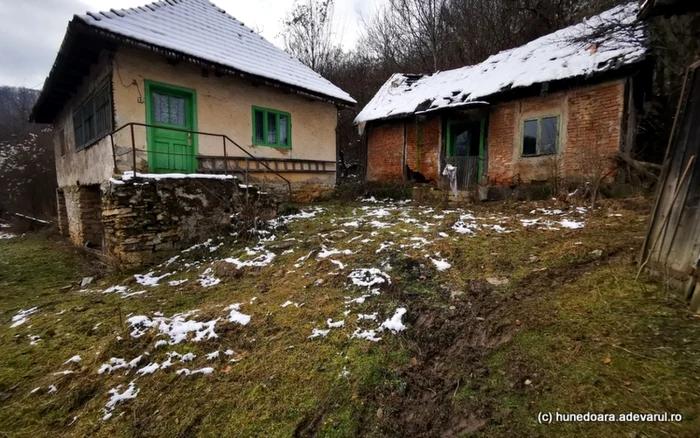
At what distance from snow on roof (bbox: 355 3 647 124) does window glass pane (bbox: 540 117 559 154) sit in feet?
3.86

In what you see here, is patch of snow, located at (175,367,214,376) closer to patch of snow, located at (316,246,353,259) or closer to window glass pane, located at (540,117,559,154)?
patch of snow, located at (316,246,353,259)

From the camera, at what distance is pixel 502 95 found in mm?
9945

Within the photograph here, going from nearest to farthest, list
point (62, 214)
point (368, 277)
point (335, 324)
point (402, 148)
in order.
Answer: point (335, 324) < point (368, 277) < point (62, 214) < point (402, 148)

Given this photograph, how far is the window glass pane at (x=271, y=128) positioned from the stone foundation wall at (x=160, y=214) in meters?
3.66

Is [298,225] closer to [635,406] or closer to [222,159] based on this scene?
[222,159]

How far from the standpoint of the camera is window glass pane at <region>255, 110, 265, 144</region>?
998cm

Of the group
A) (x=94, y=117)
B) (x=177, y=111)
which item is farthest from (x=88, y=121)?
(x=177, y=111)

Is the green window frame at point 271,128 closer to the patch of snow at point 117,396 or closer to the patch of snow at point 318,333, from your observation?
the patch of snow at point 318,333

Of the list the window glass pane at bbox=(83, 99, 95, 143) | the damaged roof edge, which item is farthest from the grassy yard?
the window glass pane at bbox=(83, 99, 95, 143)

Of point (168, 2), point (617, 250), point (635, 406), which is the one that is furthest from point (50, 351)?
point (168, 2)

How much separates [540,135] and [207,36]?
10.3 meters

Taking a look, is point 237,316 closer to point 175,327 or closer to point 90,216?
point 175,327

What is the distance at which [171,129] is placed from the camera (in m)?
7.85

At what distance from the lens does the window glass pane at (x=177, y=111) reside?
8.29 meters
